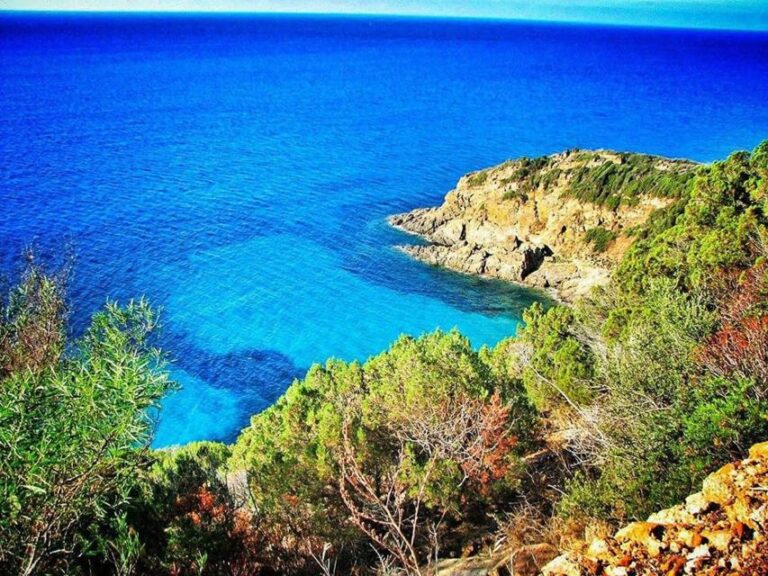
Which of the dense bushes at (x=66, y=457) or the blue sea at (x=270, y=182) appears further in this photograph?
the blue sea at (x=270, y=182)

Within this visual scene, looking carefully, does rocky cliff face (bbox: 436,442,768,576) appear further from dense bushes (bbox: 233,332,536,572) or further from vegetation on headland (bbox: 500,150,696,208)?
vegetation on headland (bbox: 500,150,696,208)

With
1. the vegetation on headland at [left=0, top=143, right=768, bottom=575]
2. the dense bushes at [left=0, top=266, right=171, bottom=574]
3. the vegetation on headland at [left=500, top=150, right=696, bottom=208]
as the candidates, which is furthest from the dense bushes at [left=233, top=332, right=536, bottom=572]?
the vegetation on headland at [left=500, top=150, right=696, bottom=208]

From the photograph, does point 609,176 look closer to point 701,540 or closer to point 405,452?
point 405,452

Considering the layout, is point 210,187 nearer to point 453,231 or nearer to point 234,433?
point 453,231

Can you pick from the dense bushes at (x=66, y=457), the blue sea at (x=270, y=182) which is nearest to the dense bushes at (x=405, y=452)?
the dense bushes at (x=66, y=457)

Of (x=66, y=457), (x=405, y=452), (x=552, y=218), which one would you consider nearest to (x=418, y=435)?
(x=405, y=452)

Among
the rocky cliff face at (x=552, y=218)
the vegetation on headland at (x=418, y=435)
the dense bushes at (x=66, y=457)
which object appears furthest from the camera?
the rocky cliff face at (x=552, y=218)

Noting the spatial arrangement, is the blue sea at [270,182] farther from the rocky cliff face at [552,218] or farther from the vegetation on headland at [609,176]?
the vegetation on headland at [609,176]
